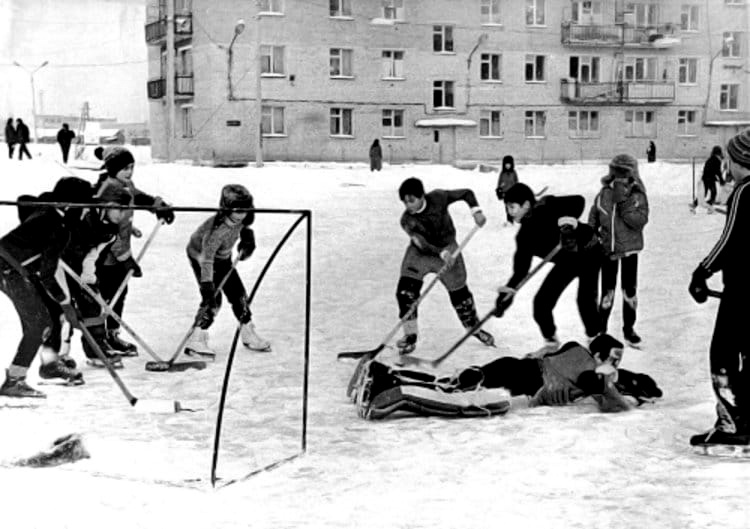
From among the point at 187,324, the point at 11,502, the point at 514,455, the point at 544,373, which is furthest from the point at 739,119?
the point at 11,502

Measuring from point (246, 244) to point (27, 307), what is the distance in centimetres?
153

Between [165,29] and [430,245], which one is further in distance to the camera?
[165,29]

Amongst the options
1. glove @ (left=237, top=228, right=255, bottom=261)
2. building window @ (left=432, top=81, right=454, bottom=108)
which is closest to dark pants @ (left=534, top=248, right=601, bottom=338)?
glove @ (left=237, top=228, right=255, bottom=261)

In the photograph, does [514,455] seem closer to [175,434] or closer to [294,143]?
[175,434]

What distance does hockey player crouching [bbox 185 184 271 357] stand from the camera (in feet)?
22.0

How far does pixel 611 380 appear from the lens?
548cm

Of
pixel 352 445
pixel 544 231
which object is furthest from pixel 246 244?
pixel 352 445

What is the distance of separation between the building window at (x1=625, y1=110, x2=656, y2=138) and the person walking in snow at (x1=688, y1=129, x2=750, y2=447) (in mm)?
14570

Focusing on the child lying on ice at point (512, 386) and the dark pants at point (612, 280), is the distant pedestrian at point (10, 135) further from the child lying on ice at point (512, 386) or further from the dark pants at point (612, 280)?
the child lying on ice at point (512, 386)

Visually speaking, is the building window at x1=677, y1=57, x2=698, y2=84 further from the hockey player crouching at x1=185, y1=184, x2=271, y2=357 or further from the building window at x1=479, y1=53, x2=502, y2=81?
the hockey player crouching at x1=185, y1=184, x2=271, y2=357

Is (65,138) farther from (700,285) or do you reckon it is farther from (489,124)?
(700,285)

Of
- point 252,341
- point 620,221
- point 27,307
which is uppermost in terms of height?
point 620,221

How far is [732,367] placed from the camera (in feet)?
15.1

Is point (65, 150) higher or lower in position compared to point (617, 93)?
lower
